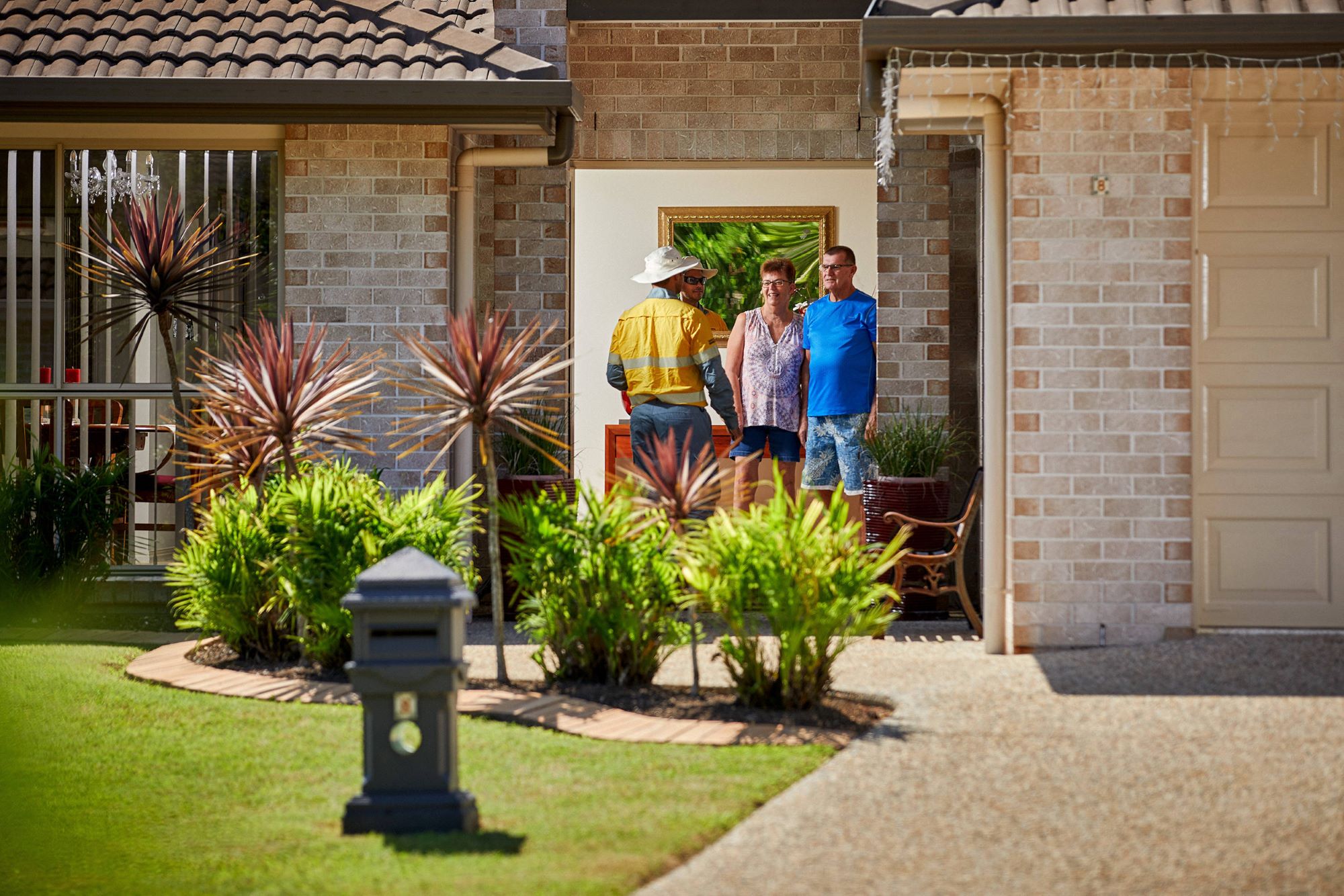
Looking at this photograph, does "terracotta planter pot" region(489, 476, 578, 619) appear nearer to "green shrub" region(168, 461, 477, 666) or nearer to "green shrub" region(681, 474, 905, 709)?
"green shrub" region(168, 461, 477, 666)

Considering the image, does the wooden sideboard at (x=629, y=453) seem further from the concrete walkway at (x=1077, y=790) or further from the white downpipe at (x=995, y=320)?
the concrete walkway at (x=1077, y=790)

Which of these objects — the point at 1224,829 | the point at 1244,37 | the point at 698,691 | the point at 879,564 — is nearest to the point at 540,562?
the point at 698,691

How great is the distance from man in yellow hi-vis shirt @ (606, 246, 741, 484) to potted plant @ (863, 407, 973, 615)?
87 centimetres

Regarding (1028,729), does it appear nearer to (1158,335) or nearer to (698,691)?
(698,691)

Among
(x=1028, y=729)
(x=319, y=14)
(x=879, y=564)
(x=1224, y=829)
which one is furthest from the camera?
(x=319, y=14)

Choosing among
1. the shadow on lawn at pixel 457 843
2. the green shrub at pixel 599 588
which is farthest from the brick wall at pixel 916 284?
the shadow on lawn at pixel 457 843

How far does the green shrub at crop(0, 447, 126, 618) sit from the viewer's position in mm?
7570

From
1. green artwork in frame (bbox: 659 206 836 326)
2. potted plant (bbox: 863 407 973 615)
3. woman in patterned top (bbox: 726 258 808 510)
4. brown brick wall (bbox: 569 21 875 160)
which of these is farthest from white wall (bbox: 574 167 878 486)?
potted plant (bbox: 863 407 973 615)

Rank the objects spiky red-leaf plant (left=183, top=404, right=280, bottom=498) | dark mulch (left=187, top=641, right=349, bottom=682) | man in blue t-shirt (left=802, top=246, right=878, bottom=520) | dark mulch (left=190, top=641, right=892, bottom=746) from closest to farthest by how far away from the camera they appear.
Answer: dark mulch (left=190, top=641, right=892, bottom=746)
dark mulch (left=187, top=641, right=349, bottom=682)
spiky red-leaf plant (left=183, top=404, right=280, bottom=498)
man in blue t-shirt (left=802, top=246, right=878, bottom=520)

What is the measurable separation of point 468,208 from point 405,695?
4642 mm

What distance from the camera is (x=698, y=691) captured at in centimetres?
555

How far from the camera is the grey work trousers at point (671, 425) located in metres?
7.79

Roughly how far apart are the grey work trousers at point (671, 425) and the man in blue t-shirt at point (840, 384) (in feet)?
2.53

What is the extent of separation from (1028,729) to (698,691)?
125cm
